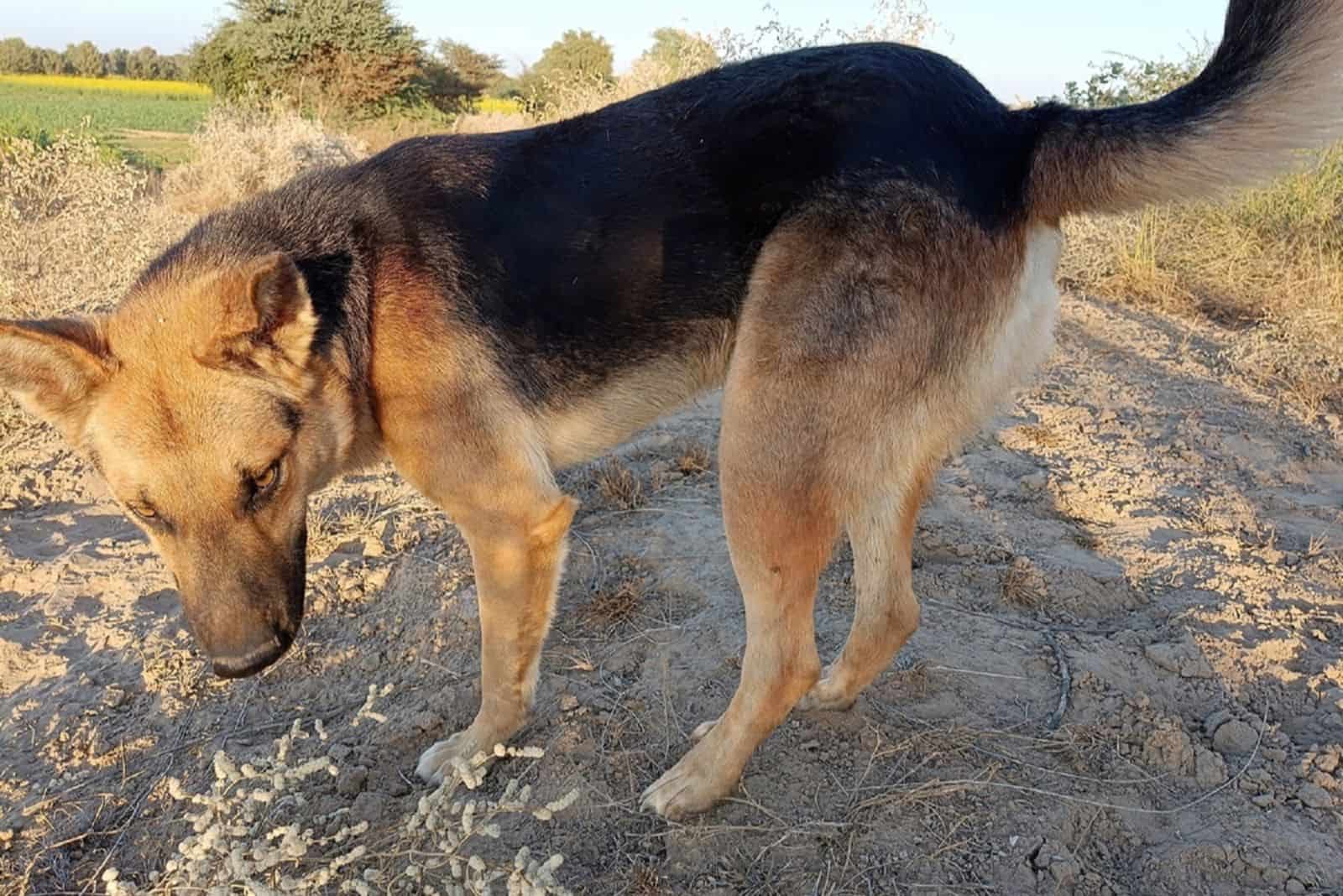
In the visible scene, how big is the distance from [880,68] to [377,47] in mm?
21981

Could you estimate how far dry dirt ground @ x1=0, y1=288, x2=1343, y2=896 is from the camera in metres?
2.50

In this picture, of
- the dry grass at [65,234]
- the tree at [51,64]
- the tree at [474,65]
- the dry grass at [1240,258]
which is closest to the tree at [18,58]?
the tree at [51,64]

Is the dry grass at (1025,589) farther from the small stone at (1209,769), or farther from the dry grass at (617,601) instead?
the dry grass at (617,601)

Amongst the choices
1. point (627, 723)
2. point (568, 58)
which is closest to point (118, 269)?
point (627, 723)

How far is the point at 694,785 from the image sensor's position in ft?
8.71

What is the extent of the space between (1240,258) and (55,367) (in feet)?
30.5

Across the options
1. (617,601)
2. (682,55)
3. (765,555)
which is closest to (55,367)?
(765,555)

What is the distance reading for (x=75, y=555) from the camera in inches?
159

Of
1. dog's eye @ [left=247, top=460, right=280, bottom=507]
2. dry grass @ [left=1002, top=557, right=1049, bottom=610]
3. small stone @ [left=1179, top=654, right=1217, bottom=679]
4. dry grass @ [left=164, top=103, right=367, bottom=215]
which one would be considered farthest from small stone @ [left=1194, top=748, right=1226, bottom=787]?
dry grass @ [left=164, top=103, right=367, bottom=215]

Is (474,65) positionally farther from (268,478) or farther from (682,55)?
(268,478)

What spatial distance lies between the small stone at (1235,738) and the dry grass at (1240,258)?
4816mm

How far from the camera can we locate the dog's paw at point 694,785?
2.64 m

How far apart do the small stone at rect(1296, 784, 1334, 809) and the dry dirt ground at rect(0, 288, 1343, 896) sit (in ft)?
0.03

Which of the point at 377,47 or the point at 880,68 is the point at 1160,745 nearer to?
the point at 880,68
